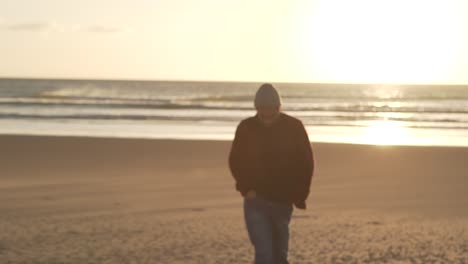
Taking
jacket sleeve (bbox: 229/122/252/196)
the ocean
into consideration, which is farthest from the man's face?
the ocean

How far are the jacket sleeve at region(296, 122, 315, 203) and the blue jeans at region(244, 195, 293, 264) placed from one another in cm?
14

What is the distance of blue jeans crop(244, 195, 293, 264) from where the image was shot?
631 centimetres

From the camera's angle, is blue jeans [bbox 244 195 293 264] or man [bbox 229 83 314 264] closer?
man [bbox 229 83 314 264]

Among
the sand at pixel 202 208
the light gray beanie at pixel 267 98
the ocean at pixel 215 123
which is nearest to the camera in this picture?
the light gray beanie at pixel 267 98

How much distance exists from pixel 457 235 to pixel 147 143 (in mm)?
14434

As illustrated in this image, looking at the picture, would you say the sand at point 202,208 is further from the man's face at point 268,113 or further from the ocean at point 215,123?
the ocean at point 215,123

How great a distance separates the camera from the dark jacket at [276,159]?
621cm

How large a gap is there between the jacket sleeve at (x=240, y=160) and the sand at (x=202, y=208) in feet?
9.32

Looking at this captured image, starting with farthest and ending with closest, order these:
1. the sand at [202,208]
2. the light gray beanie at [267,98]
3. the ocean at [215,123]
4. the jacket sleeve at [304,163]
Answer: the ocean at [215,123] < the sand at [202,208] < the jacket sleeve at [304,163] < the light gray beanie at [267,98]

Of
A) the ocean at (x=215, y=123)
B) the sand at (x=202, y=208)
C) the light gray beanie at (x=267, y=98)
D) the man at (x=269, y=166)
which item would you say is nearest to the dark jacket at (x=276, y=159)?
the man at (x=269, y=166)

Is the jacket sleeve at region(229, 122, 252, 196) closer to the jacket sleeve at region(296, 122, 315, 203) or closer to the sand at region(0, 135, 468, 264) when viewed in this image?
the jacket sleeve at region(296, 122, 315, 203)

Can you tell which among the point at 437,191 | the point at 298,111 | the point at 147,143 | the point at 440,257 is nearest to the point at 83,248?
the point at 440,257

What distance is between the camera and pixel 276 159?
245 inches

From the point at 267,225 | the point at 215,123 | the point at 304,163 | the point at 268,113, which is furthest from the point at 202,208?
the point at 215,123
